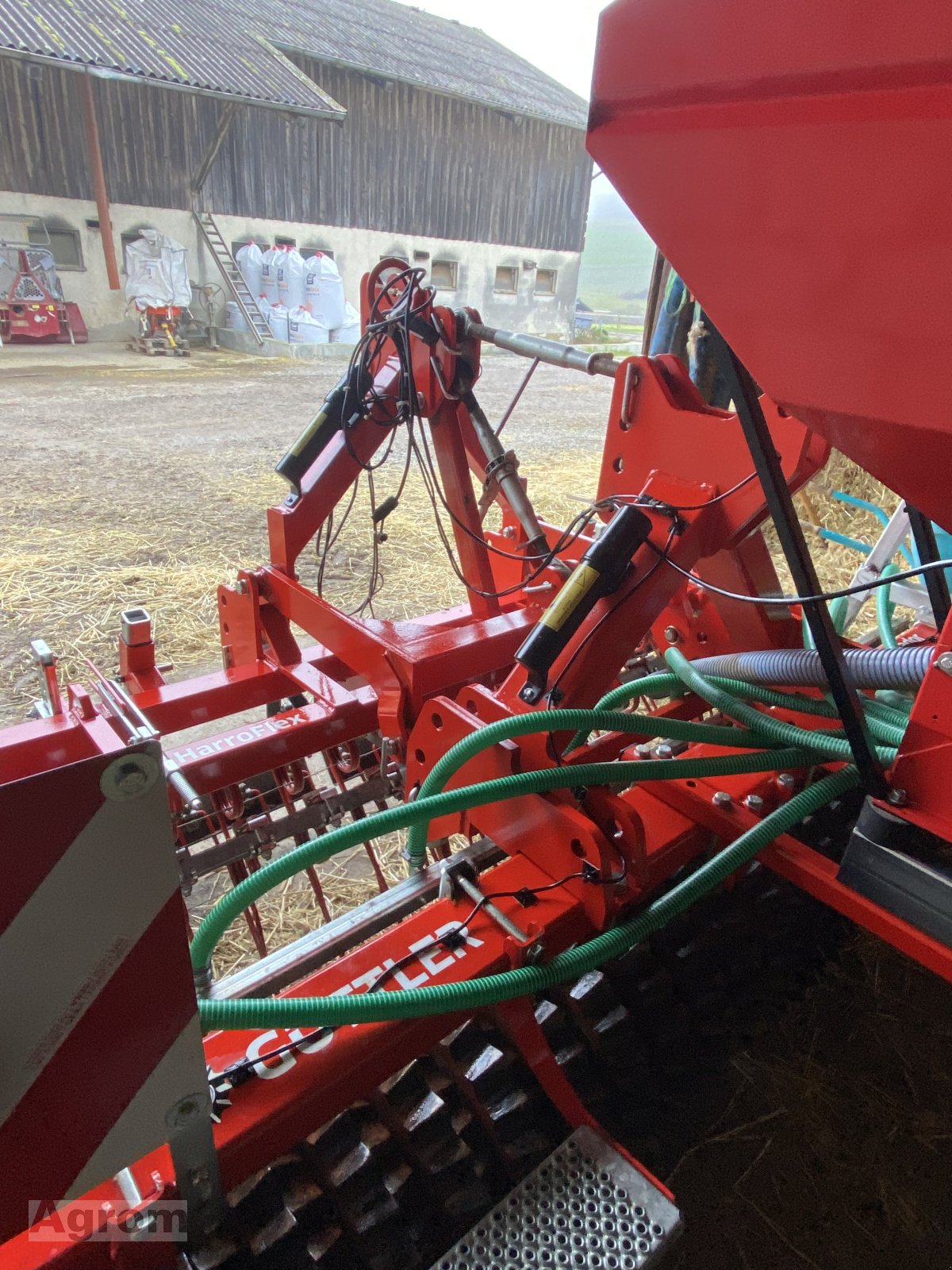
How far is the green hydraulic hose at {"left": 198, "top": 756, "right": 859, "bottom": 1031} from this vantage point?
1.03 meters

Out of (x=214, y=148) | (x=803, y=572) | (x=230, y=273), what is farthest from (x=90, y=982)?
(x=214, y=148)

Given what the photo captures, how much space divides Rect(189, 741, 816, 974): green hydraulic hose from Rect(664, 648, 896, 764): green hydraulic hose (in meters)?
0.05

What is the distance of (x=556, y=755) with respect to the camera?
149cm

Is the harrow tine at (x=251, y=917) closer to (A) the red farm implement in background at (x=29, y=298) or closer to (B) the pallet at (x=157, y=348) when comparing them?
(B) the pallet at (x=157, y=348)

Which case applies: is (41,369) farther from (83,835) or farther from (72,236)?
(83,835)

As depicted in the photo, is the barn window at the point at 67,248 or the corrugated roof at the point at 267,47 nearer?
the corrugated roof at the point at 267,47

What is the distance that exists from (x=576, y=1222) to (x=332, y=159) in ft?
57.4

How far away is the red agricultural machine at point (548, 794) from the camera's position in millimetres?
731

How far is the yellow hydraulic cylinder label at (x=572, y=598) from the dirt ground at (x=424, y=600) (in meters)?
1.08

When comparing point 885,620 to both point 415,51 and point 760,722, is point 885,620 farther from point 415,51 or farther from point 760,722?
point 415,51

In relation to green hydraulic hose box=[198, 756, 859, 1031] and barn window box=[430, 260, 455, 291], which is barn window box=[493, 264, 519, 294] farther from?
green hydraulic hose box=[198, 756, 859, 1031]

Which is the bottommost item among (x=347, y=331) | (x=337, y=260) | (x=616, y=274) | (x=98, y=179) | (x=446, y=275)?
(x=347, y=331)

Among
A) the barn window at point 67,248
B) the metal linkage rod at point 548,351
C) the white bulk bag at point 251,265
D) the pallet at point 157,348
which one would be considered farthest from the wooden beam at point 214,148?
Result: the metal linkage rod at point 548,351

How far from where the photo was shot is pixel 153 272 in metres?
13.5
